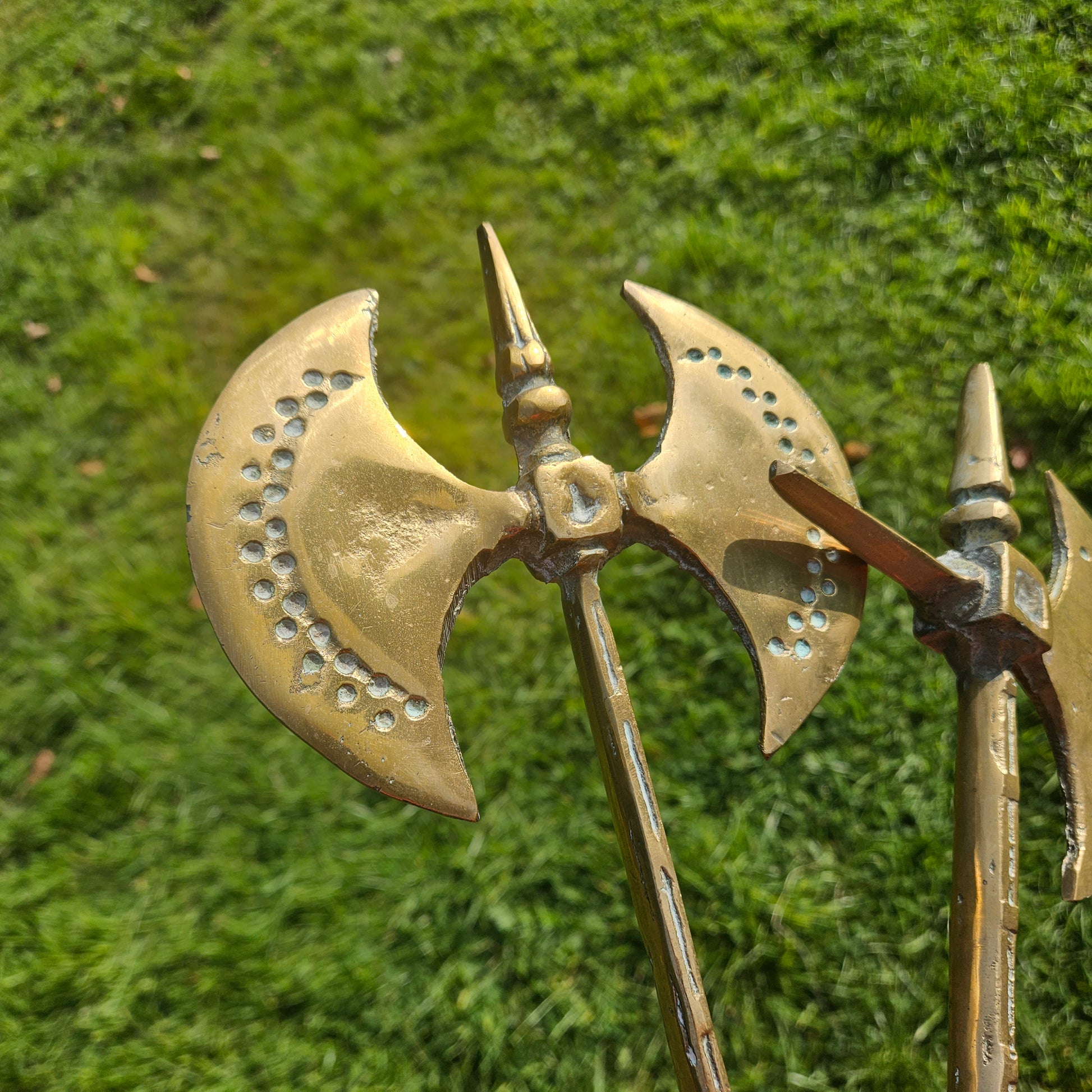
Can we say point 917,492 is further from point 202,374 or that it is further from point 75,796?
point 75,796

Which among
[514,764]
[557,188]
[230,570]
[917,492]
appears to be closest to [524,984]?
[514,764]

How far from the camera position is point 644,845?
53.4 inches

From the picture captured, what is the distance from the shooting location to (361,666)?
141 cm

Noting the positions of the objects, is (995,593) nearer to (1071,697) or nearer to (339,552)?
→ (1071,697)

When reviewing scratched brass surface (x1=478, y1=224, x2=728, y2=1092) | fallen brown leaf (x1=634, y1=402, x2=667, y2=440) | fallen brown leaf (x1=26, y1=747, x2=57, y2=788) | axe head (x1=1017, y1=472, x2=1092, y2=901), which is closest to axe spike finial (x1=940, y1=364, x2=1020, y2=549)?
axe head (x1=1017, y1=472, x2=1092, y2=901)

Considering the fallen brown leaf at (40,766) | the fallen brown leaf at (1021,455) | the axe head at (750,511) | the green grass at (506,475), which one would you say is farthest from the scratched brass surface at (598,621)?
the fallen brown leaf at (40,766)

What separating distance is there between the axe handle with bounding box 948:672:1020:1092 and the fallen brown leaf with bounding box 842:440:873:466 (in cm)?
135

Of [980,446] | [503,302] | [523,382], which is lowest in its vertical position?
[980,446]

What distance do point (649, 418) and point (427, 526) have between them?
160 centimetres

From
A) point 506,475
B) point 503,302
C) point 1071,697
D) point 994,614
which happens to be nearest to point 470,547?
point 503,302

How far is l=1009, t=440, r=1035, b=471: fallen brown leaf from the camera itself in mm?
2670

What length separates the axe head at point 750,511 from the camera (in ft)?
5.14

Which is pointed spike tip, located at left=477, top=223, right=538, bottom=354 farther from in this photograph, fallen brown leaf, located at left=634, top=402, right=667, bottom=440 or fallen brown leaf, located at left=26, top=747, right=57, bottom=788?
fallen brown leaf, located at left=26, top=747, right=57, bottom=788

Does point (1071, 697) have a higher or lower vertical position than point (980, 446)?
lower
